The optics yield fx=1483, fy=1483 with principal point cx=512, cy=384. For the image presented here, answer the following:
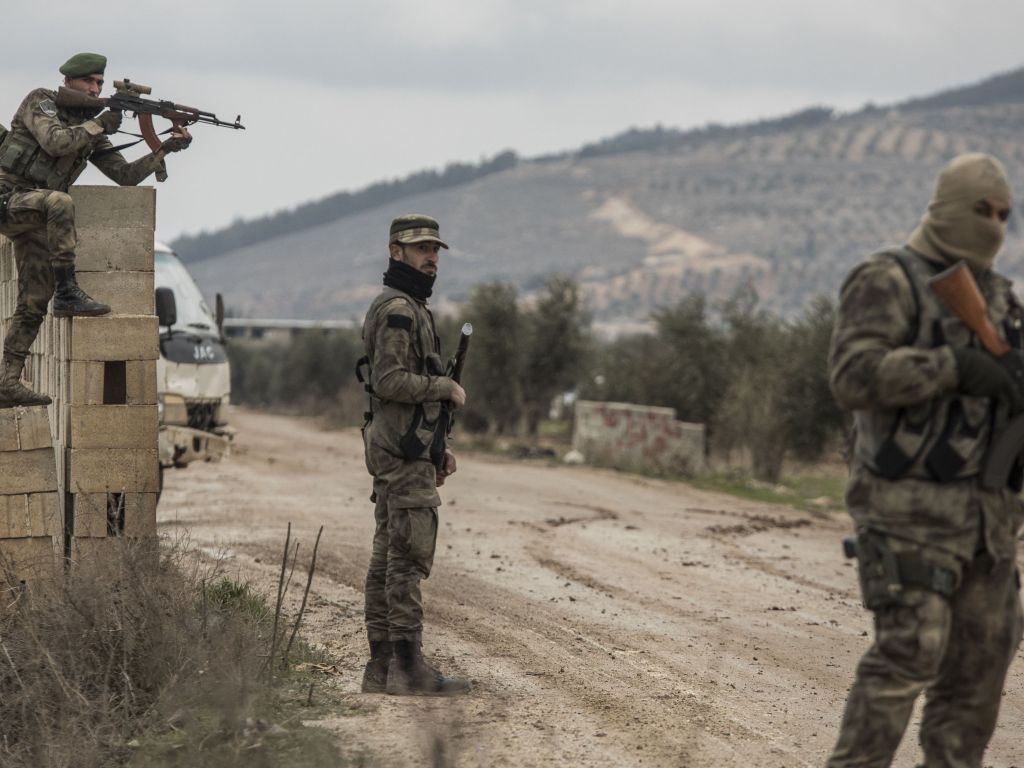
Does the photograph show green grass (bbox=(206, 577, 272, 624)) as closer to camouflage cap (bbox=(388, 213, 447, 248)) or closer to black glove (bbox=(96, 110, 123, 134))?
camouflage cap (bbox=(388, 213, 447, 248))

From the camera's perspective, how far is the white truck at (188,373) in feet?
45.7

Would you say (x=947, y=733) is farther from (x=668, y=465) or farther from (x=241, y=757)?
(x=668, y=465)

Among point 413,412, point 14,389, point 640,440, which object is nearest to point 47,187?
point 14,389

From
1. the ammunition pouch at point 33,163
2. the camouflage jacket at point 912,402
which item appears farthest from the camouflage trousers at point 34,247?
the camouflage jacket at point 912,402

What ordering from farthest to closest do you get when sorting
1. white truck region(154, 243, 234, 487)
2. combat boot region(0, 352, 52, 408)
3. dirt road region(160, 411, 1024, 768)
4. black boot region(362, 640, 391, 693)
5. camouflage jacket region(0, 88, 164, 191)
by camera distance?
white truck region(154, 243, 234, 487)
combat boot region(0, 352, 52, 408)
camouflage jacket region(0, 88, 164, 191)
black boot region(362, 640, 391, 693)
dirt road region(160, 411, 1024, 768)

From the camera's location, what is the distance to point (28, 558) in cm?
883

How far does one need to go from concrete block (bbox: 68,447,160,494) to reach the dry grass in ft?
2.04

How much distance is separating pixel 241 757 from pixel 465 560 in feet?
20.8

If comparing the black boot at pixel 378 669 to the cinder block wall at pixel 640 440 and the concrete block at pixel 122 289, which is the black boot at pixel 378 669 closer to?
the concrete block at pixel 122 289

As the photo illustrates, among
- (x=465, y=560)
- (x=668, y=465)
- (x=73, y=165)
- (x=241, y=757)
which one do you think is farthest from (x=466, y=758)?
(x=668, y=465)

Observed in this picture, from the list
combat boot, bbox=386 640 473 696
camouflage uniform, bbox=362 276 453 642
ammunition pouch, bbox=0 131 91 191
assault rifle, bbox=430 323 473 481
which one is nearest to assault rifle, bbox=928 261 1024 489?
assault rifle, bbox=430 323 473 481

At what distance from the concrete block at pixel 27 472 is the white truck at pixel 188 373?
448 centimetres

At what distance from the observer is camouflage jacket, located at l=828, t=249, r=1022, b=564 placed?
4.65 m

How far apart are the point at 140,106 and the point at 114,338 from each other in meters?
1.66
